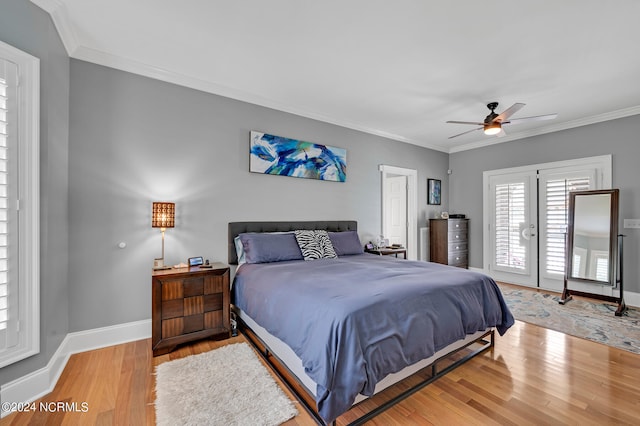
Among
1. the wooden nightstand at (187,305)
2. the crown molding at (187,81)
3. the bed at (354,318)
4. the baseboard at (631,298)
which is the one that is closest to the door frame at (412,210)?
the crown molding at (187,81)

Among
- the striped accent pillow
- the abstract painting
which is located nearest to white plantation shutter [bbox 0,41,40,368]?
the abstract painting

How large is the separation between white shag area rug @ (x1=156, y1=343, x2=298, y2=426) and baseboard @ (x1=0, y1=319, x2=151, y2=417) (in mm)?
700

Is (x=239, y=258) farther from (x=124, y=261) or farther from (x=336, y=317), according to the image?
(x=336, y=317)

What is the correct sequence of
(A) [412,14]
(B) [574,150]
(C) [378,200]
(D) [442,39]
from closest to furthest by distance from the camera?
(A) [412,14], (D) [442,39], (B) [574,150], (C) [378,200]

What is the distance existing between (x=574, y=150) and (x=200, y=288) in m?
5.85

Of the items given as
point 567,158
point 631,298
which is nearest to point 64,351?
point 631,298

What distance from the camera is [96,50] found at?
2596 millimetres

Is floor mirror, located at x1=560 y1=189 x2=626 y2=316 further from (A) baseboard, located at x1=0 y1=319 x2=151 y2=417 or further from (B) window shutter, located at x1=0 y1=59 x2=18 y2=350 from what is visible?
(B) window shutter, located at x1=0 y1=59 x2=18 y2=350

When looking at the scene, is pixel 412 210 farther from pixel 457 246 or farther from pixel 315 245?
pixel 315 245

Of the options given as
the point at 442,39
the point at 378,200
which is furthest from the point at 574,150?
the point at 442,39

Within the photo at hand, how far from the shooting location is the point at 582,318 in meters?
3.39

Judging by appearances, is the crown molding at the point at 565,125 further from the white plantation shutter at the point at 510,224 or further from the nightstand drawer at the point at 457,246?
the nightstand drawer at the point at 457,246

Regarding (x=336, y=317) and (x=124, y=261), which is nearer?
(x=336, y=317)

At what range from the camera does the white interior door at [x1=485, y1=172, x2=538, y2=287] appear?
15.9ft
